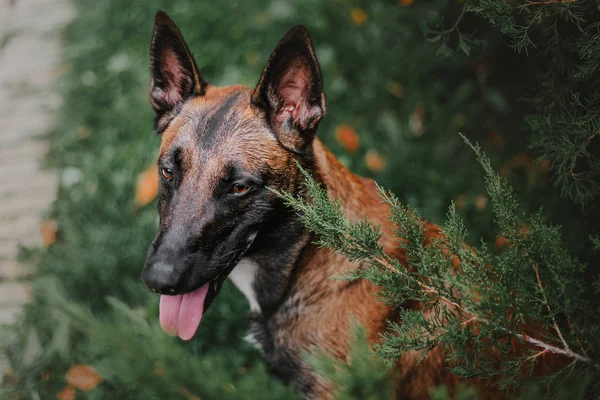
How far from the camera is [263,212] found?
2590 millimetres

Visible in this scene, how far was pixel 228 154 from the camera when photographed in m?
2.51

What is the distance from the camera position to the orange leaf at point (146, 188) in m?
4.45

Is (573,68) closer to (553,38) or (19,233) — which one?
(553,38)

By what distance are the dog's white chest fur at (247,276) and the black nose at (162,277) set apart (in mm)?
617

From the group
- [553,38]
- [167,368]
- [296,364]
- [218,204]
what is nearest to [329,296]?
[296,364]

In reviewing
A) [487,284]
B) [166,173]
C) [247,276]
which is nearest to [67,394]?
[247,276]

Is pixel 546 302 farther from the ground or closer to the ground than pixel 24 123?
farther from the ground

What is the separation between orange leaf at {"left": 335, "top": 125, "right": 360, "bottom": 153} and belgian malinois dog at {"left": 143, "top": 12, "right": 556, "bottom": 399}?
1.84m

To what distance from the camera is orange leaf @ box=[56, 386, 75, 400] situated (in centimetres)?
341

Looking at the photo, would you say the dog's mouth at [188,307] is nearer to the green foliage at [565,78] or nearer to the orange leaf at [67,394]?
the orange leaf at [67,394]

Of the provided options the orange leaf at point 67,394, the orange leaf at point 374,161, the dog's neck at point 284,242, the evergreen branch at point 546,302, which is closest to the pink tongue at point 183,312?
the dog's neck at point 284,242

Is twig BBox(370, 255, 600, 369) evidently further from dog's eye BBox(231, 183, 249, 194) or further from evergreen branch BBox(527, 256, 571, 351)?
dog's eye BBox(231, 183, 249, 194)

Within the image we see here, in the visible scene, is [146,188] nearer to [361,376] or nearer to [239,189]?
[239,189]

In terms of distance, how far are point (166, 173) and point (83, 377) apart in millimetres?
1722
